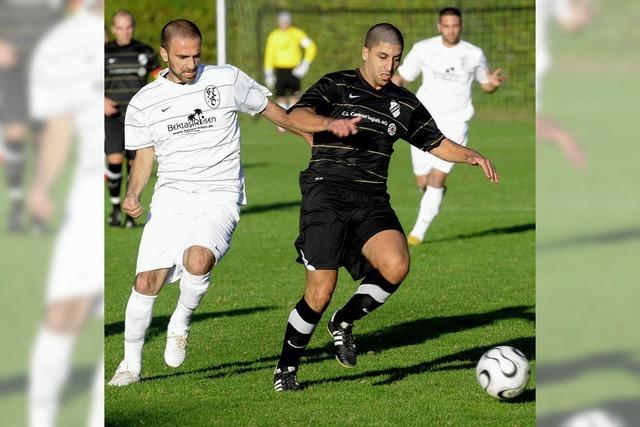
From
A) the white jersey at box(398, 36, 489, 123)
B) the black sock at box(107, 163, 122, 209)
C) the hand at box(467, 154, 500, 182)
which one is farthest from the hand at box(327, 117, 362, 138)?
the black sock at box(107, 163, 122, 209)

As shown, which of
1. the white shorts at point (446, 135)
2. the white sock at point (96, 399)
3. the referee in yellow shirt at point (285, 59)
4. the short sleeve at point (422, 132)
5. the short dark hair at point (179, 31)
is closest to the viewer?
the white sock at point (96, 399)

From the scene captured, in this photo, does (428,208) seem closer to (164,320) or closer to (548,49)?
(164,320)

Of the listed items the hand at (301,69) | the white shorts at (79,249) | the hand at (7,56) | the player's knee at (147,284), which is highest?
the hand at (301,69)

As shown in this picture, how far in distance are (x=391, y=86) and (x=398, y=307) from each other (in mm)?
2909

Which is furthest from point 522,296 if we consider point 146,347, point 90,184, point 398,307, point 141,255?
point 90,184

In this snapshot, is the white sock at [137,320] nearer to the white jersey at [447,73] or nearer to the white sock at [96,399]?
the white sock at [96,399]

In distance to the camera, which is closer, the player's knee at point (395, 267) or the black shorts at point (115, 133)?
the player's knee at point (395, 267)

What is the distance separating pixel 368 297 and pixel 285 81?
21.2 m

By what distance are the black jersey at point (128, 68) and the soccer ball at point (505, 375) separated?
874cm

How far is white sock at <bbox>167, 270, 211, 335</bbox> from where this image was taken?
6.52 metres

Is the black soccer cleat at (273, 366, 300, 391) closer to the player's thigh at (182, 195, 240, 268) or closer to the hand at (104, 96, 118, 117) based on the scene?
the player's thigh at (182, 195, 240, 268)

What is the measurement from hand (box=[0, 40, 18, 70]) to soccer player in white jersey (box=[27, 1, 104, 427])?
4cm

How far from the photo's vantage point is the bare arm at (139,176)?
6.32 m

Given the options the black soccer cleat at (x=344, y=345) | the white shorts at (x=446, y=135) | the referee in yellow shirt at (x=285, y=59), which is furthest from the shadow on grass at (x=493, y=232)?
the referee in yellow shirt at (x=285, y=59)
